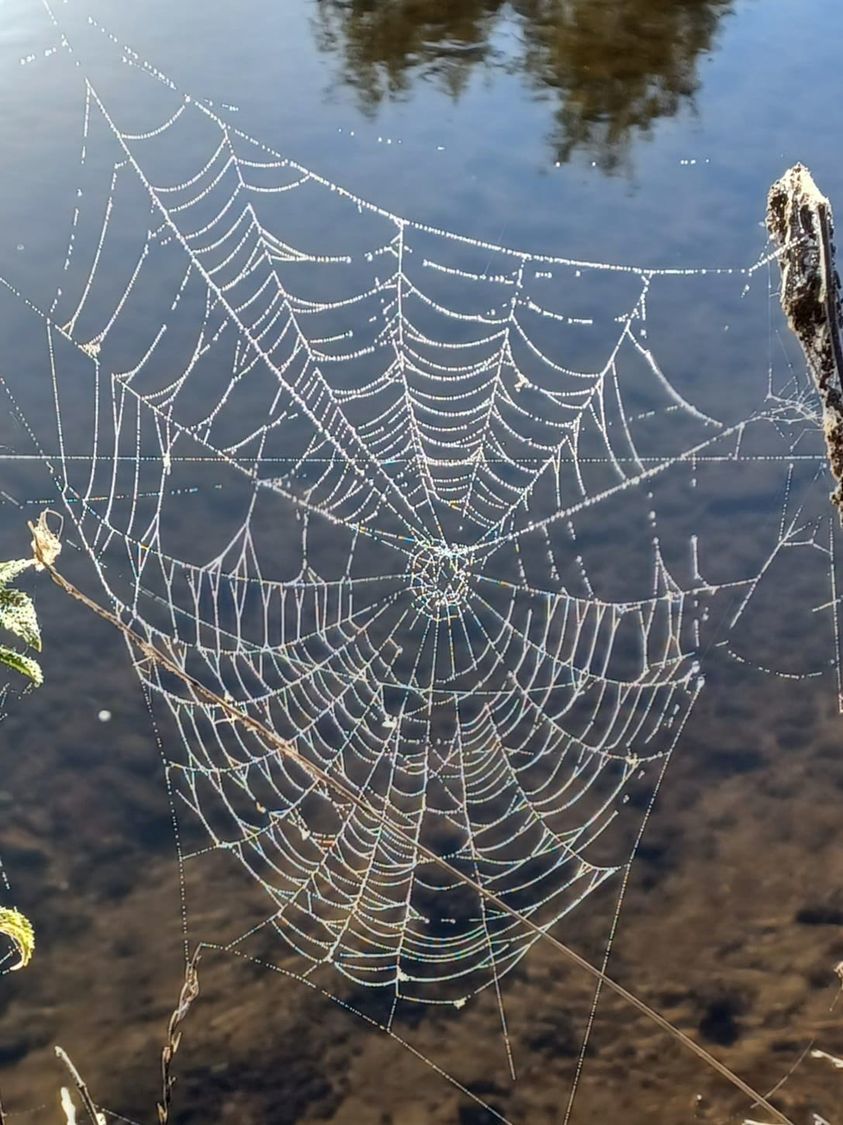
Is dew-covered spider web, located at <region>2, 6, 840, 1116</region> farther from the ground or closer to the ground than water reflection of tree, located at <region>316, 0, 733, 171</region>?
closer to the ground

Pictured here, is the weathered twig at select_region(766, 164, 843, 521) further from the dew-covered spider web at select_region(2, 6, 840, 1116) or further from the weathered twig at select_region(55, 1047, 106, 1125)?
the dew-covered spider web at select_region(2, 6, 840, 1116)

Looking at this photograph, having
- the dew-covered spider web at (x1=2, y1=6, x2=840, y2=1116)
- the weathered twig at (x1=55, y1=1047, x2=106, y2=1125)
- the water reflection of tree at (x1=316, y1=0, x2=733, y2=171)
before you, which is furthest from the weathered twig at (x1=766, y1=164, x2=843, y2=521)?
the water reflection of tree at (x1=316, y1=0, x2=733, y2=171)

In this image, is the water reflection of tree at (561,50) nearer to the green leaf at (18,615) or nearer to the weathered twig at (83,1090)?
the green leaf at (18,615)

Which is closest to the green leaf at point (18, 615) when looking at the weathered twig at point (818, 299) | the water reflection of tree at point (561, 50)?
the weathered twig at point (818, 299)

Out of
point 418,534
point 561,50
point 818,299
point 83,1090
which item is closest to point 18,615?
Answer: point 83,1090

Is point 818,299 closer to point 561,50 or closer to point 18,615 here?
point 18,615
